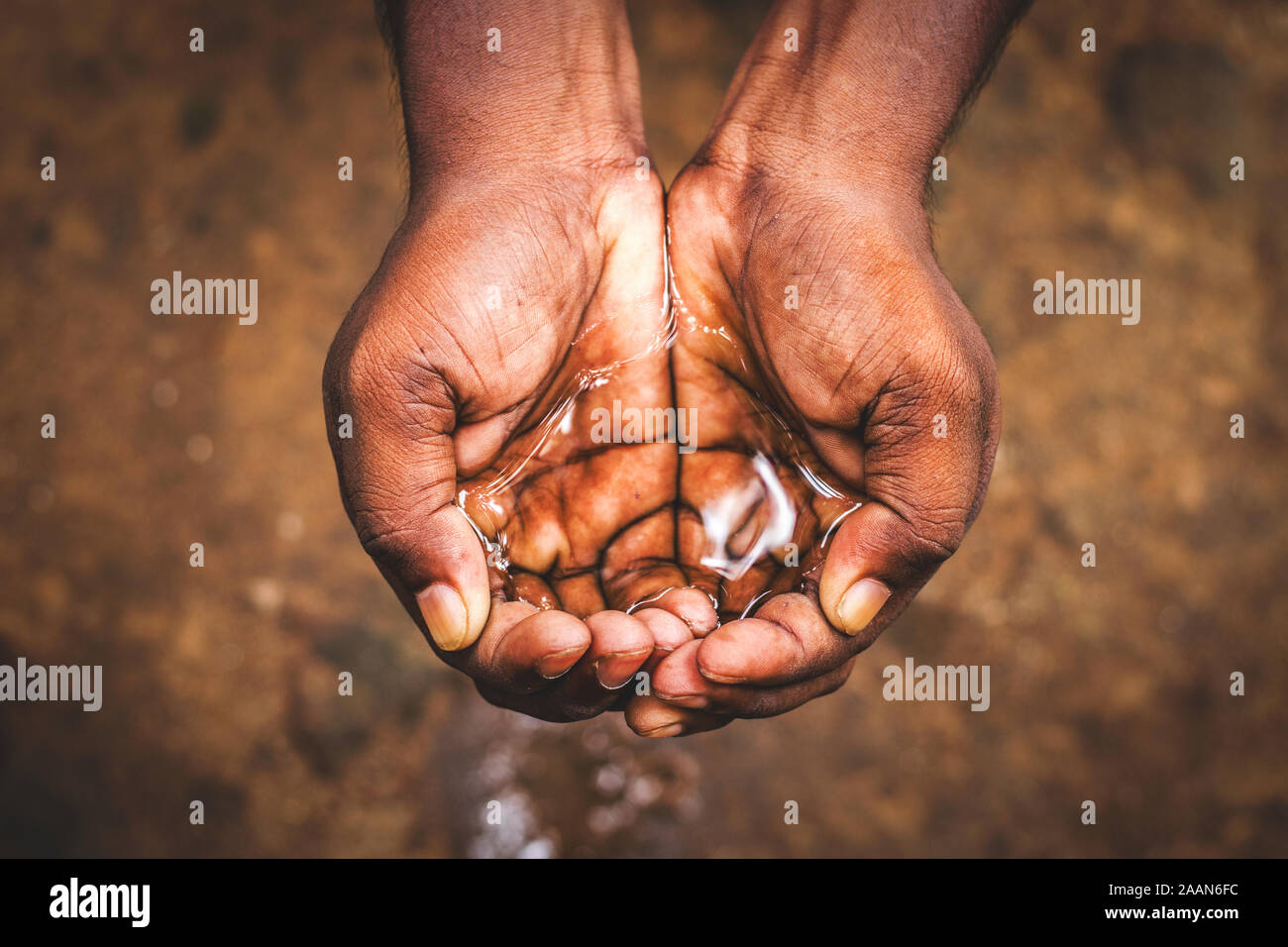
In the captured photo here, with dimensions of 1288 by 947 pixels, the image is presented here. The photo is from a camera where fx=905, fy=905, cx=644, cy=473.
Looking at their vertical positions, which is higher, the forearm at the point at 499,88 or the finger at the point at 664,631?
the forearm at the point at 499,88

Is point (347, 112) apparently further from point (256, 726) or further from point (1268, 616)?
point (1268, 616)

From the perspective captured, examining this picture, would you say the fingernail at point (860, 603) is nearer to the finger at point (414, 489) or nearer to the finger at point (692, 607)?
the finger at point (692, 607)

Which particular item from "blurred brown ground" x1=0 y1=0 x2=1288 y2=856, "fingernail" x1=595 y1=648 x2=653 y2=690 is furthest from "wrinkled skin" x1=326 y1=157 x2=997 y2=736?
"blurred brown ground" x1=0 y1=0 x2=1288 y2=856

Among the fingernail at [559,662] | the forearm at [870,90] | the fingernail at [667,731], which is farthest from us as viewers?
the forearm at [870,90]

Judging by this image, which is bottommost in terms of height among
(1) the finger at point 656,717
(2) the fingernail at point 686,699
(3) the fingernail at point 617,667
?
(1) the finger at point 656,717

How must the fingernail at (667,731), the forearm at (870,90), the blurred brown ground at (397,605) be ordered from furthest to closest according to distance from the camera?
the blurred brown ground at (397,605)
the forearm at (870,90)
the fingernail at (667,731)

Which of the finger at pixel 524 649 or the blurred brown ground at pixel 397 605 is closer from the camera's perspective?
the finger at pixel 524 649

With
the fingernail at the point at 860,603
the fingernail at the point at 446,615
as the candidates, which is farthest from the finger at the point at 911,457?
the fingernail at the point at 446,615
